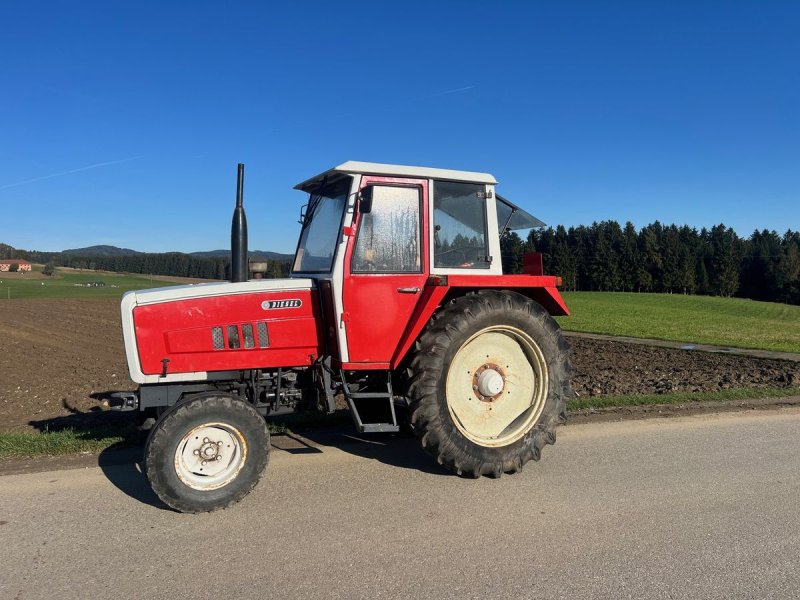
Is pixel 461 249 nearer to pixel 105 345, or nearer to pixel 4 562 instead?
pixel 4 562

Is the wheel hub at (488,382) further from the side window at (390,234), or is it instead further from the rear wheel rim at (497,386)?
the side window at (390,234)

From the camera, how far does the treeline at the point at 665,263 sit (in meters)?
88.2

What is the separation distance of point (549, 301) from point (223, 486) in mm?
3065

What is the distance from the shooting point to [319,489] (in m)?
4.46

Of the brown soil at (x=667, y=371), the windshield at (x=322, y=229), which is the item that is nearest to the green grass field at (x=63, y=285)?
the brown soil at (x=667, y=371)

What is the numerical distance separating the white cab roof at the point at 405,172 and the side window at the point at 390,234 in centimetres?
12

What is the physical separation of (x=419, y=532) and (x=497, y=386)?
1.55 meters

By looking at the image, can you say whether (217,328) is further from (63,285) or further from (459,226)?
(63,285)

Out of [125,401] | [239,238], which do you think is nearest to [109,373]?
[125,401]

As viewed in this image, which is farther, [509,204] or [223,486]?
[509,204]

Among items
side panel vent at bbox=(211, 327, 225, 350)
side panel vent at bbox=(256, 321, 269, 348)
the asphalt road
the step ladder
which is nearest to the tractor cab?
the step ladder

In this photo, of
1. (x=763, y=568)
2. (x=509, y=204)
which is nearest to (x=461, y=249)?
(x=509, y=204)

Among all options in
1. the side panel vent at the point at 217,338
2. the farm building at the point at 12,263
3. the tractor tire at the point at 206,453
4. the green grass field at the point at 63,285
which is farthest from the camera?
the farm building at the point at 12,263

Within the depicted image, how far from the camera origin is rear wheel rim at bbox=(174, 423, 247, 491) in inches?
161
